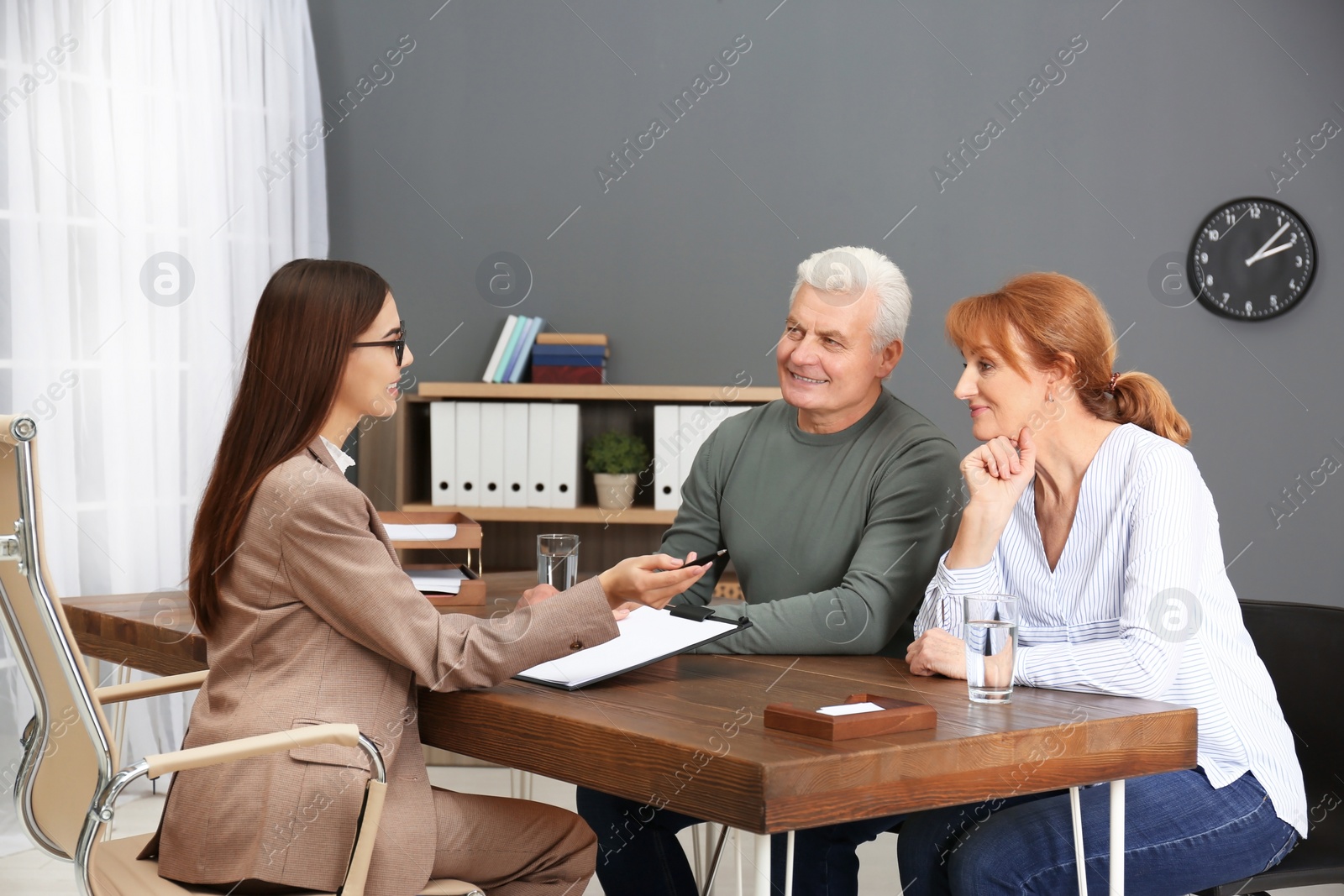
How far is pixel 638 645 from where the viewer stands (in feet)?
5.35

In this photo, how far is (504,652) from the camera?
4.89 feet

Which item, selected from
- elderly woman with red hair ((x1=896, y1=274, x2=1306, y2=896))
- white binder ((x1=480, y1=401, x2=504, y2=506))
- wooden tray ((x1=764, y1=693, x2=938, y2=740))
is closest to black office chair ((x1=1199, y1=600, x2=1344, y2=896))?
elderly woman with red hair ((x1=896, y1=274, x2=1306, y2=896))

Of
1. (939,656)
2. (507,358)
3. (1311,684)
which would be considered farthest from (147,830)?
(1311,684)

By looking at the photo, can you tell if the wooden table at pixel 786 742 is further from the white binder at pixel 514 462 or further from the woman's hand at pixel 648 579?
the white binder at pixel 514 462

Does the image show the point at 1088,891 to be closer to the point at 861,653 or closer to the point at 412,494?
the point at 861,653

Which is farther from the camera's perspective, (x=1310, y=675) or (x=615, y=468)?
(x=615, y=468)

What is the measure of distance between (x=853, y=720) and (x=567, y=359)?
112 inches

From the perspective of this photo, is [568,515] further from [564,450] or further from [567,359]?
[567,359]

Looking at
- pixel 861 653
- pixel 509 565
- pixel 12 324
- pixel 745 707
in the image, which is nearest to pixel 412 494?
pixel 509 565

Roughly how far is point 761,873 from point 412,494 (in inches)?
116

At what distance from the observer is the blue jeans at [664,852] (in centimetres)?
197

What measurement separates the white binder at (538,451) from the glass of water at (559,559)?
1888mm

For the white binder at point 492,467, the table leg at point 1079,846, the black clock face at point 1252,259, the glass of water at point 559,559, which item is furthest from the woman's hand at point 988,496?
→ the black clock face at point 1252,259

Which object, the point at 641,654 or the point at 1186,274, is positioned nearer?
the point at 641,654
